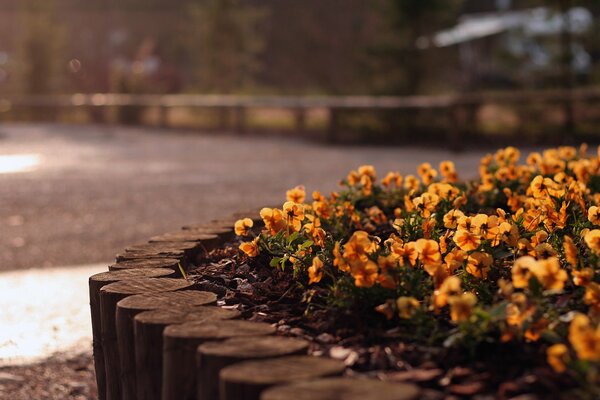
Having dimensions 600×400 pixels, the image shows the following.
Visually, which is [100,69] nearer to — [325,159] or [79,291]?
[325,159]

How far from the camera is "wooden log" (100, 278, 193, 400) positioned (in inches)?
106

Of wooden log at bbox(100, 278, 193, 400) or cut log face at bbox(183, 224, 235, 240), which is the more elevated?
cut log face at bbox(183, 224, 235, 240)

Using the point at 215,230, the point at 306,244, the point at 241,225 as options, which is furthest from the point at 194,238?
the point at 306,244

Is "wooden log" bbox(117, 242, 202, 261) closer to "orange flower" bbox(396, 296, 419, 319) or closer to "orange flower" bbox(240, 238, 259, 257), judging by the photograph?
"orange flower" bbox(240, 238, 259, 257)

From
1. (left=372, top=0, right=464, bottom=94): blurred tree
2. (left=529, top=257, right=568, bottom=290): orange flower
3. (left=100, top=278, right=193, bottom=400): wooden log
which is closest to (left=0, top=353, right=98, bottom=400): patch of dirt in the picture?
(left=100, top=278, right=193, bottom=400): wooden log

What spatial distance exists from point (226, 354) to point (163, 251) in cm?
121

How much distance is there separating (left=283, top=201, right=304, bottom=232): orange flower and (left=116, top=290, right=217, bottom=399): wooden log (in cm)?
54

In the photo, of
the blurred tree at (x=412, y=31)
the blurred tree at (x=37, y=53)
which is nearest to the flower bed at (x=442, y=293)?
the blurred tree at (x=412, y=31)

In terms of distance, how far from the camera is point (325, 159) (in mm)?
12641

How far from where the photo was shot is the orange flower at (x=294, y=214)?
10.2 ft

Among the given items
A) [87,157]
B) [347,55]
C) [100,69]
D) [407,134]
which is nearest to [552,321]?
[87,157]

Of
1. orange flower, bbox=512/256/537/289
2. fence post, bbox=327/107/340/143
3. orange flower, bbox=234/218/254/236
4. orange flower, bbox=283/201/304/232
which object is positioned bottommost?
orange flower, bbox=512/256/537/289

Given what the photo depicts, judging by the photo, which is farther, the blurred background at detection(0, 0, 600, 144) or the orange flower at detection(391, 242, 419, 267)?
the blurred background at detection(0, 0, 600, 144)

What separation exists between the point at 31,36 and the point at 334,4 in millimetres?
8943
